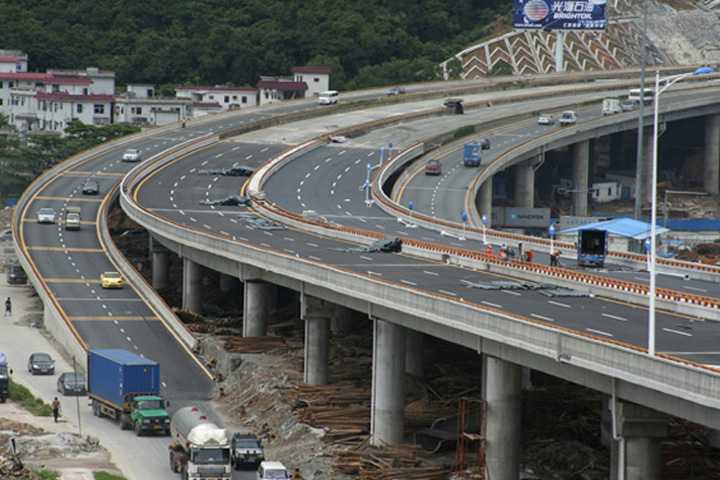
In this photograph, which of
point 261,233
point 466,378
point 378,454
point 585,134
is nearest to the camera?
point 378,454

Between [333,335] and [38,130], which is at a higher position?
[38,130]

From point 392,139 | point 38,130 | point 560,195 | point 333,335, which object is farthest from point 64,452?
point 38,130

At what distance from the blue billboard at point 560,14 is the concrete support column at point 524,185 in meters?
41.8

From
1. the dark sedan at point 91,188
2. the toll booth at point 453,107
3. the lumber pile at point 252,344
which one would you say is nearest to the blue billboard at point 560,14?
the toll booth at point 453,107

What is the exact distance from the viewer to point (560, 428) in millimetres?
56844

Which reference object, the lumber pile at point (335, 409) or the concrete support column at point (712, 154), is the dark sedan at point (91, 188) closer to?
the lumber pile at point (335, 409)

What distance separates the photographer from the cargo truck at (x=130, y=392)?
201ft

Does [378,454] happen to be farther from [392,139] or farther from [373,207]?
[392,139]

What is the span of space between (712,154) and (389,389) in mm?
120264

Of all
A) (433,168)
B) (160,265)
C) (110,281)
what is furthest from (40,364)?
(433,168)

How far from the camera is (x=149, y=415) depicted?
61188 mm

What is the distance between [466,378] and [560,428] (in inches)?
414

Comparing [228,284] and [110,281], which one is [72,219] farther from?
[110,281]

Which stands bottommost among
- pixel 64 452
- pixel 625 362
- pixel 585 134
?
pixel 64 452
